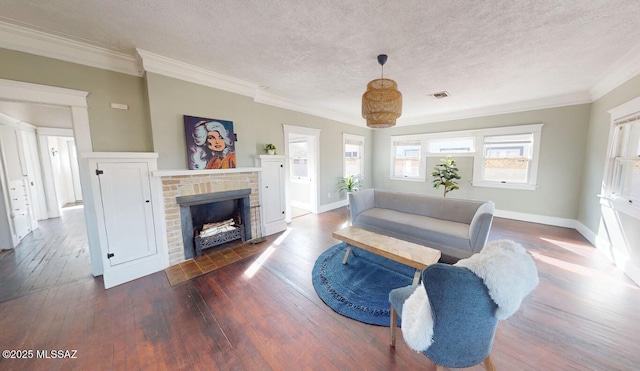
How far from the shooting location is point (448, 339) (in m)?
1.13

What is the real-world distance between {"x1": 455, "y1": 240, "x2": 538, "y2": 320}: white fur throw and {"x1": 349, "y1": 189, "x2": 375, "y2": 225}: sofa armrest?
8.64 ft

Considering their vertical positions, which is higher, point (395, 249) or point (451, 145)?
point (451, 145)

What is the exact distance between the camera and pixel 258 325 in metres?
1.83

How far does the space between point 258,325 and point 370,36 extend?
291 centimetres

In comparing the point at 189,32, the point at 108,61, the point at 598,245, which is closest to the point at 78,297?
the point at 108,61

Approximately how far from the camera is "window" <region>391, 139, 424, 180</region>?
239 inches

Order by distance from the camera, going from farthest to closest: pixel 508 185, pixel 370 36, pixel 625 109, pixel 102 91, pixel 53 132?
pixel 53 132
pixel 508 185
pixel 625 109
pixel 102 91
pixel 370 36

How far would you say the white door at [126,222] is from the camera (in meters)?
2.36

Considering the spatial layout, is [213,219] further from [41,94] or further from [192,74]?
[41,94]

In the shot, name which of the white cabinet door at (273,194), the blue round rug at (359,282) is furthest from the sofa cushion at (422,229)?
the white cabinet door at (273,194)

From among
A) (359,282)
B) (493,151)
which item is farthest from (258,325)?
(493,151)

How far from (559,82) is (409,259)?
158 inches

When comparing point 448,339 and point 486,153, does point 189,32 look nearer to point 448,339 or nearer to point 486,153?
point 448,339

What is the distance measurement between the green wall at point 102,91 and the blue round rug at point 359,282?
2.80m
